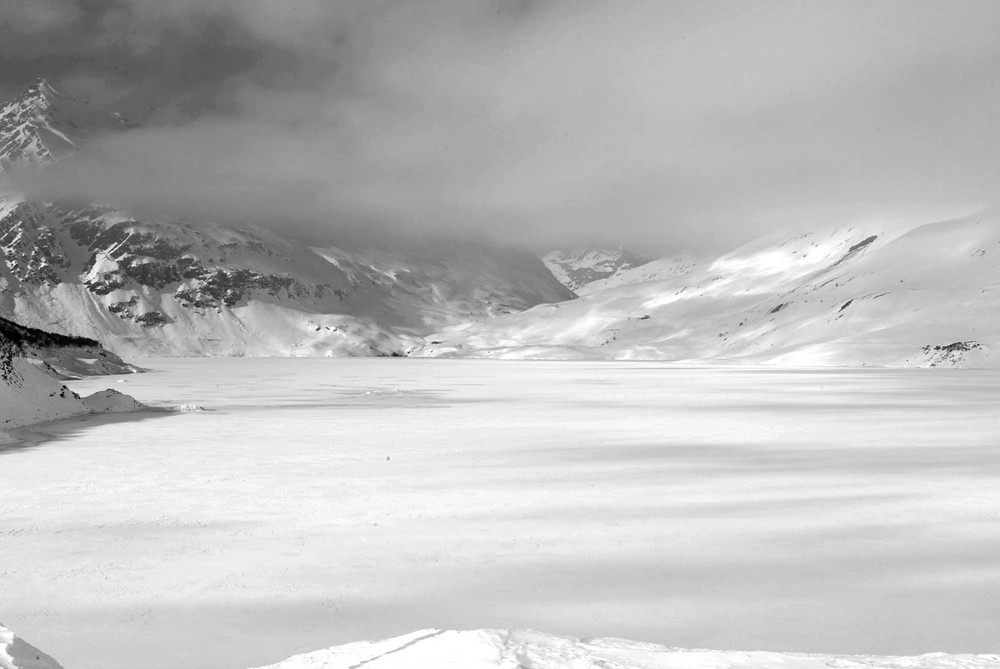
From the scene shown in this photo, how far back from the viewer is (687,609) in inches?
333

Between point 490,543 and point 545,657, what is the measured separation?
5.47 meters

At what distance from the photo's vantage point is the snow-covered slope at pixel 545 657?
5676 millimetres

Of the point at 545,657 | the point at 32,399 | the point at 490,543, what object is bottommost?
the point at 545,657

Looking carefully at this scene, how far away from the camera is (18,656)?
210 inches

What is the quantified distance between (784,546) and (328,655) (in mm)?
7212

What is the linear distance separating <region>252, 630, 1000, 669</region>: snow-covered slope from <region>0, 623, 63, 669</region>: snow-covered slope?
5.24 ft

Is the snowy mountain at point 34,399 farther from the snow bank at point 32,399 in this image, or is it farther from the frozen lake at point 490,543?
the frozen lake at point 490,543

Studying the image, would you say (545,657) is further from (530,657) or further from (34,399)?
(34,399)

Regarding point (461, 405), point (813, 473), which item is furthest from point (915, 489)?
point (461, 405)

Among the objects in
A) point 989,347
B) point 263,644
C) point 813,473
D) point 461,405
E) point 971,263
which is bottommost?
point 263,644

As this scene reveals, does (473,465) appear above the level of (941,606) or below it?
above

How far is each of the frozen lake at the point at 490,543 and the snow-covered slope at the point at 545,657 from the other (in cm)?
119

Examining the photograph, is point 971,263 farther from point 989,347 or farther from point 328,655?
point 328,655

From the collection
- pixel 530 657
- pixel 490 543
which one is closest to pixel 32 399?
pixel 490 543
